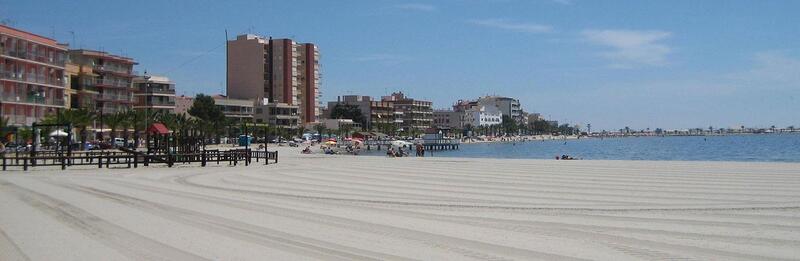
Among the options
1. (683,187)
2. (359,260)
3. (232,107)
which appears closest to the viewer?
(359,260)

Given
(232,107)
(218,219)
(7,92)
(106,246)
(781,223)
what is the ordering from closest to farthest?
(106,246) → (781,223) → (218,219) → (7,92) → (232,107)

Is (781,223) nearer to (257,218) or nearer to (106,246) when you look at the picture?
(257,218)

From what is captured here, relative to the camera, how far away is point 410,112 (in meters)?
168

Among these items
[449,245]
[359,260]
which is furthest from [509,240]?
[359,260]

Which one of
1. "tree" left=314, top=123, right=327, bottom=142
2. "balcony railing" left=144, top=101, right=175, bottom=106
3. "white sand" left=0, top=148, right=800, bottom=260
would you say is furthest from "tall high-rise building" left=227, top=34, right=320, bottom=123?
"white sand" left=0, top=148, right=800, bottom=260

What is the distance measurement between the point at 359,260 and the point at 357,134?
114 m

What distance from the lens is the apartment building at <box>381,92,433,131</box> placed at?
167 meters

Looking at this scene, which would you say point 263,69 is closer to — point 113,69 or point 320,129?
point 320,129

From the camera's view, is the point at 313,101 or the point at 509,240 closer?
the point at 509,240

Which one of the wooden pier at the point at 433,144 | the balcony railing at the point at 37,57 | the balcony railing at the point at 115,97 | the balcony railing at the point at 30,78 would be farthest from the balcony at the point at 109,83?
the wooden pier at the point at 433,144

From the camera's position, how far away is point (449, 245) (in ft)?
34.2

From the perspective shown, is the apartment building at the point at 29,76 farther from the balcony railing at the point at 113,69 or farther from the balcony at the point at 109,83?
the balcony railing at the point at 113,69

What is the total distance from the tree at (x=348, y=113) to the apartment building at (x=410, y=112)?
13073 mm

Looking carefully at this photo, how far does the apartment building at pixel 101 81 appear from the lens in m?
77.8
